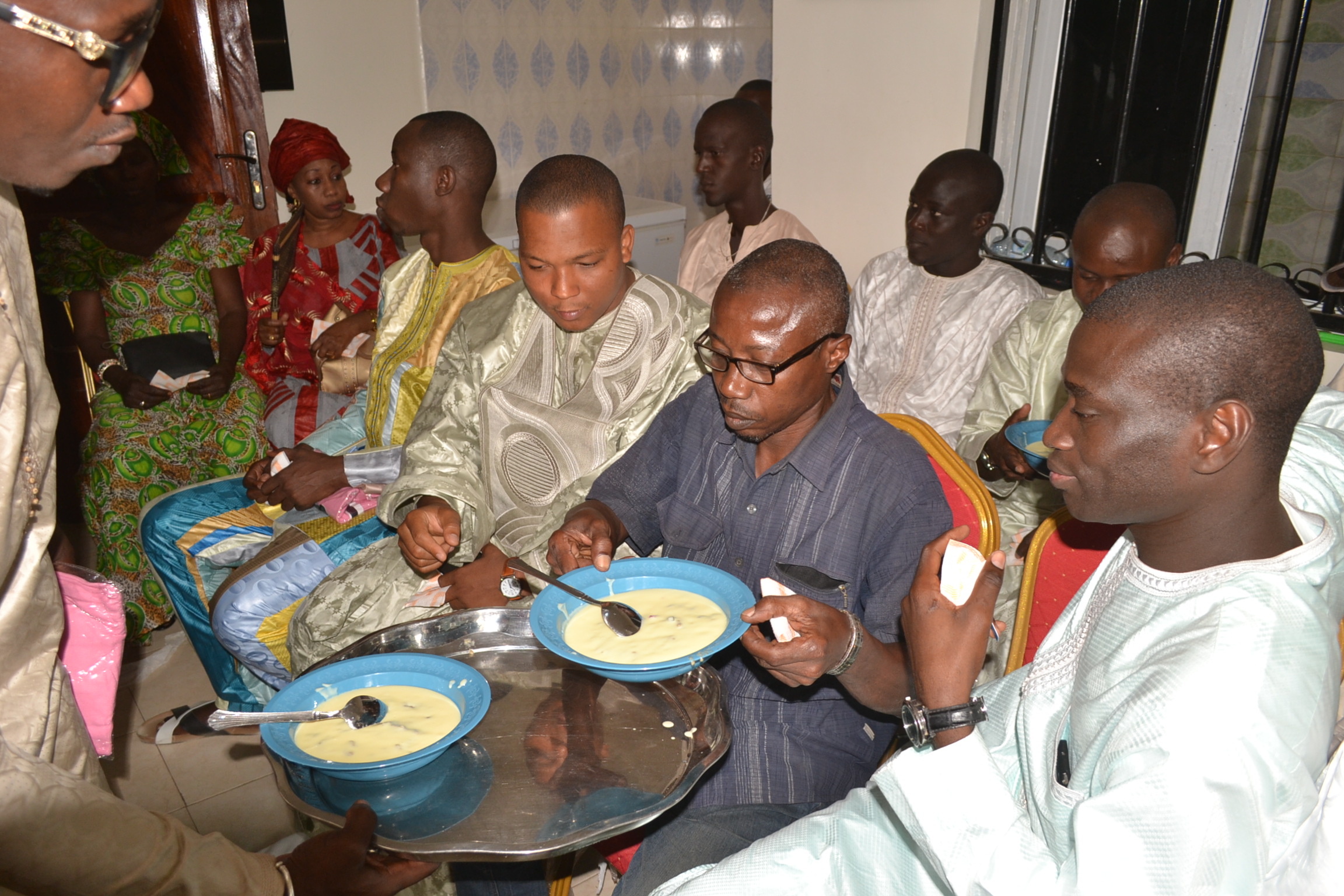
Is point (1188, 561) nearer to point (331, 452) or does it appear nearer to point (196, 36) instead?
point (331, 452)

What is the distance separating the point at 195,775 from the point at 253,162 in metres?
3.37

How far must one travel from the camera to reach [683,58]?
6.98 metres

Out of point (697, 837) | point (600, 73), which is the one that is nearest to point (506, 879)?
point (697, 837)

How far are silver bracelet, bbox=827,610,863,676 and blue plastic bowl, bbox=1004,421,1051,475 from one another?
83cm

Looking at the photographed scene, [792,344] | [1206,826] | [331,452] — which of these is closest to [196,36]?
[331,452]

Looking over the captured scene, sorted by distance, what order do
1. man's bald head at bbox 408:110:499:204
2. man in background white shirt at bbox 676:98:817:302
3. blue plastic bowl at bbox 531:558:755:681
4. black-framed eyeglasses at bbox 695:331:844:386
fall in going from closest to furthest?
blue plastic bowl at bbox 531:558:755:681 < black-framed eyeglasses at bbox 695:331:844:386 < man's bald head at bbox 408:110:499:204 < man in background white shirt at bbox 676:98:817:302

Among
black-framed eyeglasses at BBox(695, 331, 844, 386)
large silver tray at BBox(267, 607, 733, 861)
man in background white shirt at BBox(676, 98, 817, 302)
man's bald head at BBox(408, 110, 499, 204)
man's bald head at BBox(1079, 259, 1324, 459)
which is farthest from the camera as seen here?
man in background white shirt at BBox(676, 98, 817, 302)

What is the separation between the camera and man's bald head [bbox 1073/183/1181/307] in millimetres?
2617

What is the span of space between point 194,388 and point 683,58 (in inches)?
185

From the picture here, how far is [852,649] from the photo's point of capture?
5.16 ft

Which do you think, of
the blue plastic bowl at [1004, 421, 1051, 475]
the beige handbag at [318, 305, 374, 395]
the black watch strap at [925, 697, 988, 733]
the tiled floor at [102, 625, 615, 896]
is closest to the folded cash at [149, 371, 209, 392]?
the beige handbag at [318, 305, 374, 395]

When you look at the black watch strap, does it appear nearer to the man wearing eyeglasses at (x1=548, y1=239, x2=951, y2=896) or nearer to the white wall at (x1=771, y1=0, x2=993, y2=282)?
the man wearing eyeglasses at (x1=548, y1=239, x2=951, y2=896)

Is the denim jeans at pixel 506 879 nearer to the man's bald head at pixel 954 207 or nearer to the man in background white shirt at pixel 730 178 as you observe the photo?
the man's bald head at pixel 954 207

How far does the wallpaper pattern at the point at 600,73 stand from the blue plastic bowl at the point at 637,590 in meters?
4.82
